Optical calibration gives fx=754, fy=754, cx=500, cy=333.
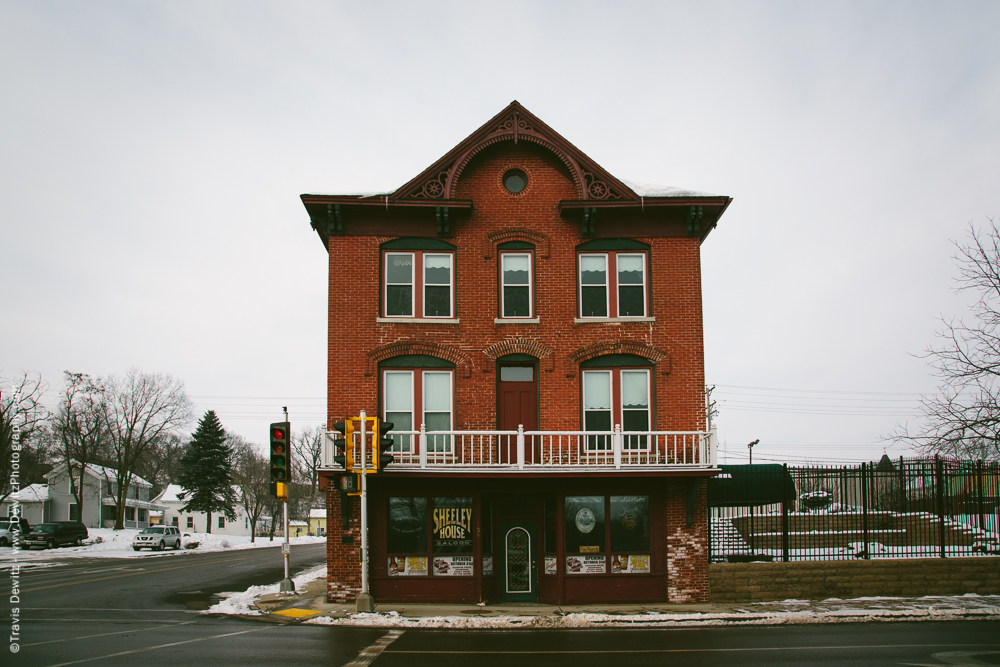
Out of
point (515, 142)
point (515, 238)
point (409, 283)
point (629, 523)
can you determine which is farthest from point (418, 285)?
point (629, 523)

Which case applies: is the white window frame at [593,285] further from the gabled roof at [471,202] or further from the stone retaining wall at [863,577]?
the stone retaining wall at [863,577]

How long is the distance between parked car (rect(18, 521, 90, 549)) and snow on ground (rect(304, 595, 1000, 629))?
38112mm

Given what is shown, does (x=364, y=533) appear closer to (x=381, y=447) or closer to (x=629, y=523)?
(x=381, y=447)

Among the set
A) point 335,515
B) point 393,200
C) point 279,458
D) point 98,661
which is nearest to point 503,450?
point 335,515

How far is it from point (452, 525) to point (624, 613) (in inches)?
181

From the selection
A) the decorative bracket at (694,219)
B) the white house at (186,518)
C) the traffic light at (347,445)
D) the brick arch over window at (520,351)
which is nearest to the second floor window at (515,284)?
the brick arch over window at (520,351)

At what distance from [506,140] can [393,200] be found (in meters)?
3.41

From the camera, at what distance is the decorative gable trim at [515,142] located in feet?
63.8

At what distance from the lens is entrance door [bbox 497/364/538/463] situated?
1927 centimetres

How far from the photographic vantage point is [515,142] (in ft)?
65.3

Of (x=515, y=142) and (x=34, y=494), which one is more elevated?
(x=515, y=142)

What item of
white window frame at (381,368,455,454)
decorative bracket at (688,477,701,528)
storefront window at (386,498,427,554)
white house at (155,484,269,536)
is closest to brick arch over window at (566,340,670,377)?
decorative bracket at (688,477,701,528)

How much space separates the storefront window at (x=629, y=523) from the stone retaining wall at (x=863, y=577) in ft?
5.99

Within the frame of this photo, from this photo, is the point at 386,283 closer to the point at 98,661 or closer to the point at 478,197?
the point at 478,197
